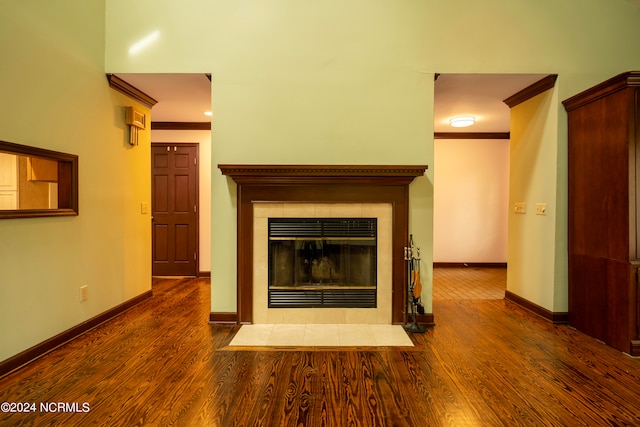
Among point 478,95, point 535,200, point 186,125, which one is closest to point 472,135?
point 478,95

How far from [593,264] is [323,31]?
331 cm

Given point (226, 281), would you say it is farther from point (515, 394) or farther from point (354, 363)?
point (515, 394)

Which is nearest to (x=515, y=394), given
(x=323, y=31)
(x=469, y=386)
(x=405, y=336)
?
(x=469, y=386)

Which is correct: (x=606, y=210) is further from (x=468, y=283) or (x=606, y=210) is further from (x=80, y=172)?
(x=80, y=172)

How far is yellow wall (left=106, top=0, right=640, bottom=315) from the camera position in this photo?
131 inches

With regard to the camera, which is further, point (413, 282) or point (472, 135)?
point (472, 135)

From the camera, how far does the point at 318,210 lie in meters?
3.36

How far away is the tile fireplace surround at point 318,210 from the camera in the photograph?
130 inches

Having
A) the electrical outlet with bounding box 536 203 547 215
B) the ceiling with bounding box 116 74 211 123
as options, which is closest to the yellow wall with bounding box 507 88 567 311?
the electrical outlet with bounding box 536 203 547 215

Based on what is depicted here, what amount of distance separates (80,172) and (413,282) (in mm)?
3225

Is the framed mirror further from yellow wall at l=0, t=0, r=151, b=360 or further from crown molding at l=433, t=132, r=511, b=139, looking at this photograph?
crown molding at l=433, t=132, r=511, b=139

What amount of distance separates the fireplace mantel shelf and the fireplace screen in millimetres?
406

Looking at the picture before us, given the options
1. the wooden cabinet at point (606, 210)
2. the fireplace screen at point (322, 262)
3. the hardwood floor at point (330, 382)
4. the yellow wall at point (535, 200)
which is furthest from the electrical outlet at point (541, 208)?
the fireplace screen at point (322, 262)

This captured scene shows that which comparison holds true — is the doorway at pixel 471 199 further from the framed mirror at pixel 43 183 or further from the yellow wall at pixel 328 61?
the framed mirror at pixel 43 183
